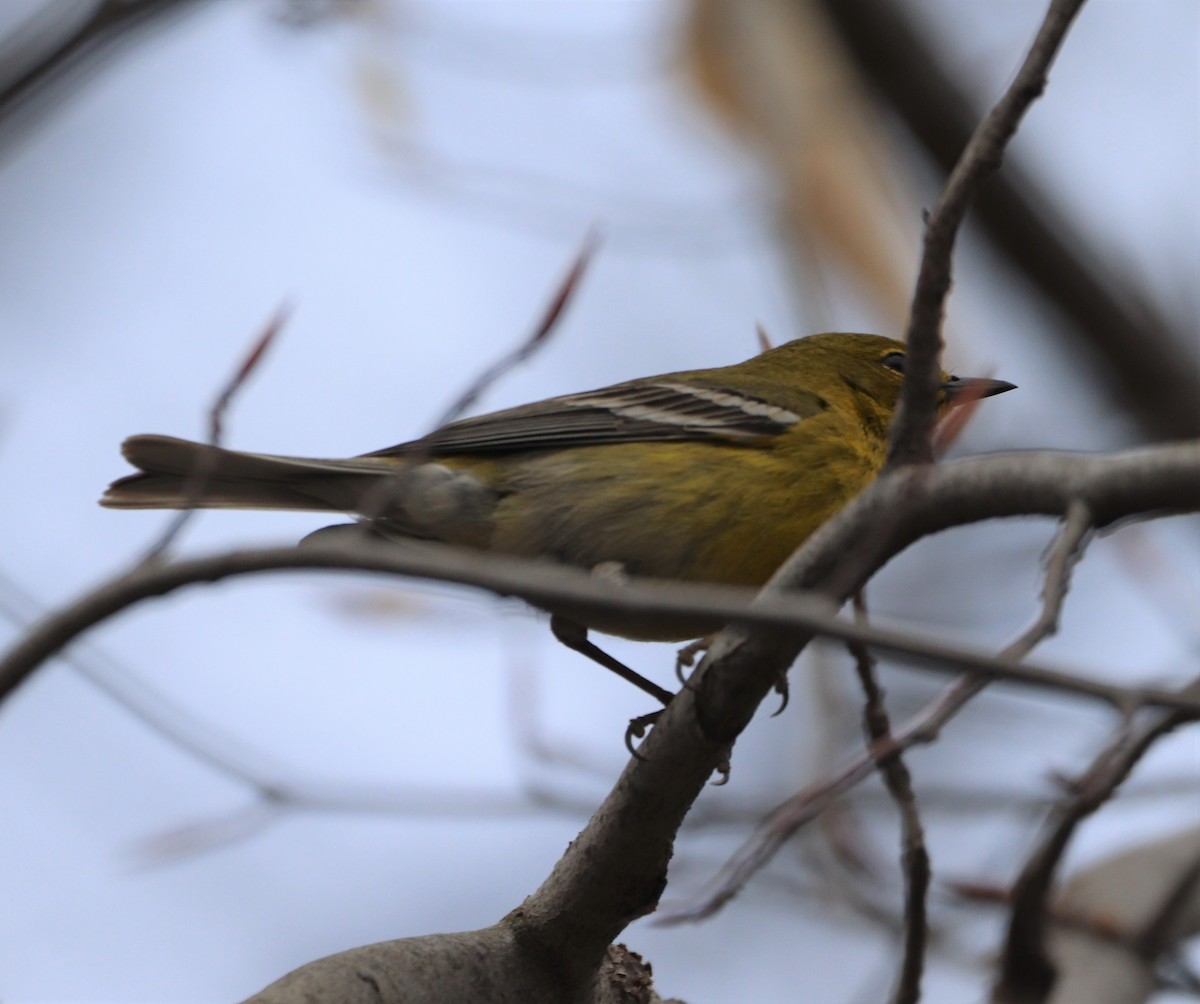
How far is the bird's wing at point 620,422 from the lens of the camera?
5.91 meters

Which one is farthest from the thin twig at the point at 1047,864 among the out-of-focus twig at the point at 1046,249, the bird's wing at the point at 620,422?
the out-of-focus twig at the point at 1046,249

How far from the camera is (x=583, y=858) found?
13.3 ft

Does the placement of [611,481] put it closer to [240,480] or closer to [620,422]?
[620,422]

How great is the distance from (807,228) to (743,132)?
1.47 m

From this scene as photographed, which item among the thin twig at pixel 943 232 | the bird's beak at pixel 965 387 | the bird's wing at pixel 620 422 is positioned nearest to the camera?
the thin twig at pixel 943 232

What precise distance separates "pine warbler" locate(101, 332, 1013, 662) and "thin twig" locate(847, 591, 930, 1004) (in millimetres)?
841

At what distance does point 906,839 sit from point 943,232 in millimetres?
2147

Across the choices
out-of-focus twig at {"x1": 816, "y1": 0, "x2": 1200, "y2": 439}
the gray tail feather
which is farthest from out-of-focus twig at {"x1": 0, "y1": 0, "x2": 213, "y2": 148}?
out-of-focus twig at {"x1": 816, "y1": 0, "x2": 1200, "y2": 439}

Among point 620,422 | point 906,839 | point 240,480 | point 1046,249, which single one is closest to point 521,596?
point 906,839

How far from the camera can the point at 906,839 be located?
429cm

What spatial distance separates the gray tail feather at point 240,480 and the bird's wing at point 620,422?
0.24m

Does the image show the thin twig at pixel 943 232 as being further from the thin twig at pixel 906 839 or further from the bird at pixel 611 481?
the bird at pixel 611 481

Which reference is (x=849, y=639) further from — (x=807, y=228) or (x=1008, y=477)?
(x=807, y=228)

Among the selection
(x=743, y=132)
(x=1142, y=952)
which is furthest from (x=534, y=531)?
(x=743, y=132)
